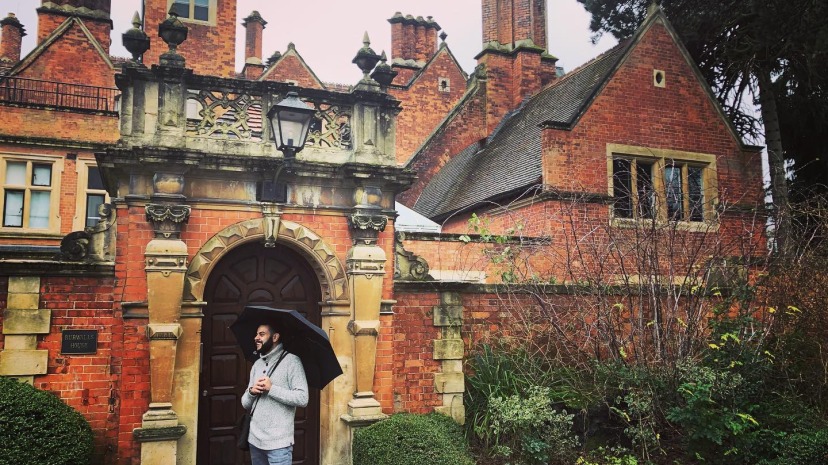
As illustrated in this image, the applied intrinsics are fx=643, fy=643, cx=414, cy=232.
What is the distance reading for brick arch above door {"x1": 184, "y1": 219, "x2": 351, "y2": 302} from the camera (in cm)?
748

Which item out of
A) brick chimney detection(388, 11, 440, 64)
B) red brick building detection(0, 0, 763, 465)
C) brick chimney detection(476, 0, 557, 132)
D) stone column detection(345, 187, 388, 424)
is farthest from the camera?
brick chimney detection(388, 11, 440, 64)

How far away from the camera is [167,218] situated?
7.33 m

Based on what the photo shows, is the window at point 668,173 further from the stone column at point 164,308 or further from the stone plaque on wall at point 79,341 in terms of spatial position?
the stone plaque on wall at point 79,341

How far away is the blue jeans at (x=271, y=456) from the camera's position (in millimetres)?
5312

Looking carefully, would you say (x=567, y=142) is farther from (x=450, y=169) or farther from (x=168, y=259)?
(x=168, y=259)

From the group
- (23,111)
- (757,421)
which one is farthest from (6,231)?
(757,421)

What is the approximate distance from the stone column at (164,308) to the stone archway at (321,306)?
0.50 ft

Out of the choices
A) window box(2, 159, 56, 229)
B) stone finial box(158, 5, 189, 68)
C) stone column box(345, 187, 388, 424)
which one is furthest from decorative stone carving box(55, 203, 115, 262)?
window box(2, 159, 56, 229)

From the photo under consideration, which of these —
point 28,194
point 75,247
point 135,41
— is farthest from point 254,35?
point 75,247

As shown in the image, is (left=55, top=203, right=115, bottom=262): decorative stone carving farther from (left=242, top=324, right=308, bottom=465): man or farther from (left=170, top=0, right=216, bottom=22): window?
(left=170, top=0, right=216, bottom=22): window

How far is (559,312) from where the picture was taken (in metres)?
9.61

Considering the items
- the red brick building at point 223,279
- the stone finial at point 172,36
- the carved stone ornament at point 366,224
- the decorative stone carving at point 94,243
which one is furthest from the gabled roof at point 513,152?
the decorative stone carving at point 94,243

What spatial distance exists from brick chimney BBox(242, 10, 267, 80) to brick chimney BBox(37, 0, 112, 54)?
638cm

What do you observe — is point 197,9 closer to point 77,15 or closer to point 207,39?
point 207,39
